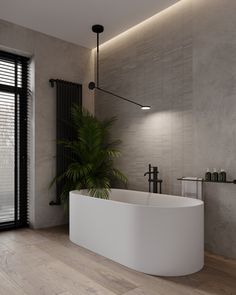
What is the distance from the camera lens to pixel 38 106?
4152 mm

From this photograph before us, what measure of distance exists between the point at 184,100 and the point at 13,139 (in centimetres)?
255

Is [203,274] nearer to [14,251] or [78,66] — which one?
[14,251]

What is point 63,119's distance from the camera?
4359 mm

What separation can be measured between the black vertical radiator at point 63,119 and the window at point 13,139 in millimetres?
470

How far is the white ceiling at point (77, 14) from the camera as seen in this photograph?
3414 millimetres

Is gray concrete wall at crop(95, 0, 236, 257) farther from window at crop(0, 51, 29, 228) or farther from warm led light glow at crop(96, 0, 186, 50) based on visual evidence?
window at crop(0, 51, 29, 228)

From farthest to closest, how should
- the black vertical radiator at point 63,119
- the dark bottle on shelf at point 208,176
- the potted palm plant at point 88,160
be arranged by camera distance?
the black vertical radiator at point 63,119, the potted palm plant at point 88,160, the dark bottle on shelf at point 208,176

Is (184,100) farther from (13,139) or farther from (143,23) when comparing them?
(13,139)

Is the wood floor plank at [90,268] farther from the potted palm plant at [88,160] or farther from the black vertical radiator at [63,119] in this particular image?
the black vertical radiator at [63,119]

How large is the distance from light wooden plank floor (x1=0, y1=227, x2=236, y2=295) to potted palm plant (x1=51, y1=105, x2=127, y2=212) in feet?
3.15

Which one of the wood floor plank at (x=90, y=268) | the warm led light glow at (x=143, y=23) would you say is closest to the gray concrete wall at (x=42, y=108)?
the warm led light glow at (x=143, y=23)

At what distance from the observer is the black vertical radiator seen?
4301 mm

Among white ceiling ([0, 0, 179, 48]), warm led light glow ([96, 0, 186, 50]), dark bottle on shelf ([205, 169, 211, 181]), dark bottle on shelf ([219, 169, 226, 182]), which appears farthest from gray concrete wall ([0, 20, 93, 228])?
dark bottle on shelf ([219, 169, 226, 182])

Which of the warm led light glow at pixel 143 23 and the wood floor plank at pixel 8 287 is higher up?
the warm led light glow at pixel 143 23
